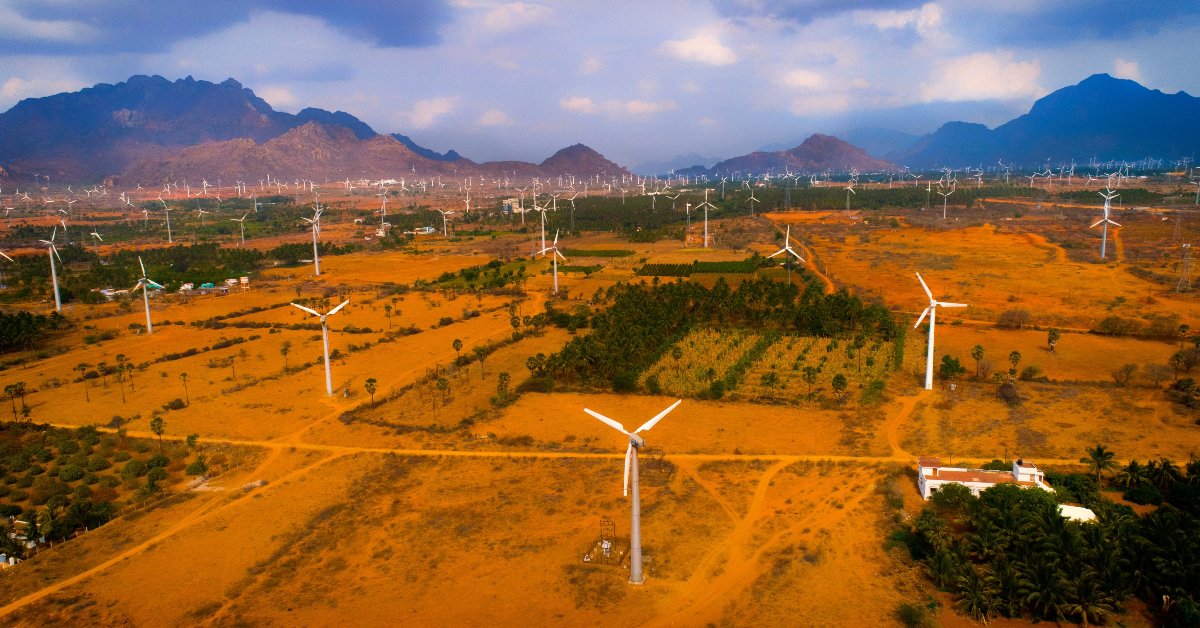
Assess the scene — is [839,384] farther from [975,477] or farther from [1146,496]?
[1146,496]

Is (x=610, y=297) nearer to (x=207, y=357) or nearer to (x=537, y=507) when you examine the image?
(x=207, y=357)

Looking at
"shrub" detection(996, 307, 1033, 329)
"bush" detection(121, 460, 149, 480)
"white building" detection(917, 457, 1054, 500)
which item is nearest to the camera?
"white building" detection(917, 457, 1054, 500)

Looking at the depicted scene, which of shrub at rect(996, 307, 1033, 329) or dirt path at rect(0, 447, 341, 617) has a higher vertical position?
shrub at rect(996, 307, 1033, 329)

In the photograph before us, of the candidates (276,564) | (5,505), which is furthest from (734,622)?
(5,505)

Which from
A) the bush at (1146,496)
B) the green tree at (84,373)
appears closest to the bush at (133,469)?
the green tree at (84,373)

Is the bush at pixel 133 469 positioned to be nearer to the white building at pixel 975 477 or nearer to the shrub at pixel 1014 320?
the white building at pixel 975 477

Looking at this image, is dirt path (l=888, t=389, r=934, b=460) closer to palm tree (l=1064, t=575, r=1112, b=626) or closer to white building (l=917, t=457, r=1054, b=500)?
white building (l=917, t=457, r=1054, b=500)

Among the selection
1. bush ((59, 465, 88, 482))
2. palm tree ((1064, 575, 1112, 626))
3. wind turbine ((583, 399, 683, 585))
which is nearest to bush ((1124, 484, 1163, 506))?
palm tree ((1064, 575, 1112, 626))
